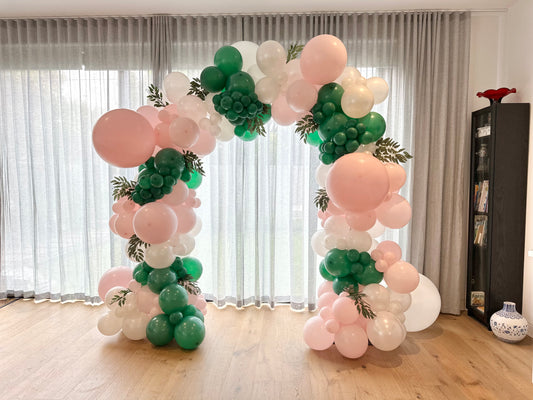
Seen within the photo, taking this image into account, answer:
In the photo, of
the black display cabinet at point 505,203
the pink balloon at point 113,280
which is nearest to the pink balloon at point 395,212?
the black display cabinet at point 505,203

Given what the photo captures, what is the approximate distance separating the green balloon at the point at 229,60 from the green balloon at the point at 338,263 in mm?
1333

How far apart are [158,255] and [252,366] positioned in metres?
0.94

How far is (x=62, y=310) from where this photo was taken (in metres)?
3.43

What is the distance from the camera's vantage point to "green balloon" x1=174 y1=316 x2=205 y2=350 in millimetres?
2543

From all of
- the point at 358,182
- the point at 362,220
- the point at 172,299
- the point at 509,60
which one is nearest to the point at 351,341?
the point at 362,220

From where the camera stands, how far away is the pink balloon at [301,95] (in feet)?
7.54

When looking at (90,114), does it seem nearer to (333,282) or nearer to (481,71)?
(333,282)

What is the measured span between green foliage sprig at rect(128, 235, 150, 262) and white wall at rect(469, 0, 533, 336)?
2.86 meters

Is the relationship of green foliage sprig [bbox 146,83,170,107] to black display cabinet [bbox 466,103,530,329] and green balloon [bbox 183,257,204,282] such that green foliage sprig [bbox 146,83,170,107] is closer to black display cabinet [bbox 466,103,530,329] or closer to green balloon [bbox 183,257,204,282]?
green balloon [bbox 183,257,204,282]

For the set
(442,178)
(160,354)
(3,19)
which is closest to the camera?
(160,354)

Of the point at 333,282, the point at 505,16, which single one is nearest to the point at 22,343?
the point at 333,282

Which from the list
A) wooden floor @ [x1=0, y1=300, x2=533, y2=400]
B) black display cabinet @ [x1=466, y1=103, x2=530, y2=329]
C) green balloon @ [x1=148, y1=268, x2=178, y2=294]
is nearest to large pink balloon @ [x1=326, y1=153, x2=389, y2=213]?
wooden floor @ [x1=0, y1=300, x2=533, y2=400]

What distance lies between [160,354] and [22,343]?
41.6 inches

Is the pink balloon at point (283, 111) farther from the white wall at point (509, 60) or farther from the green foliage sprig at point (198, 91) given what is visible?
the white wall at point (509, 60)
